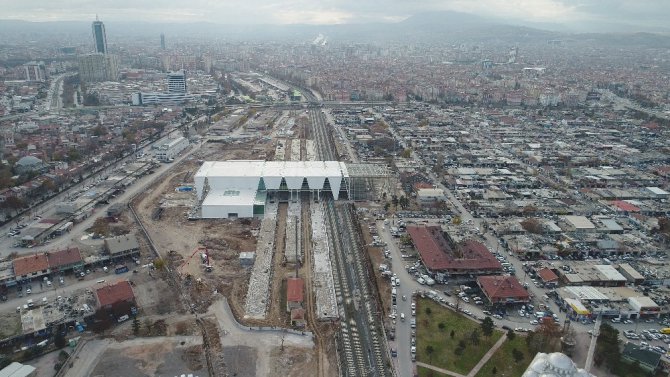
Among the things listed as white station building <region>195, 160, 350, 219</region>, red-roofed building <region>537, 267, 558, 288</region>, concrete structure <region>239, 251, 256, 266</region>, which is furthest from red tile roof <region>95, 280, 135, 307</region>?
red-roofed building <region>537, 267, 558, 288</region>

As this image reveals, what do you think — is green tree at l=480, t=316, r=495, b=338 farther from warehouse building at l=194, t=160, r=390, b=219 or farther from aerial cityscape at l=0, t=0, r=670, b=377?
warehouse building at l=194, t=160, r=390, b=219

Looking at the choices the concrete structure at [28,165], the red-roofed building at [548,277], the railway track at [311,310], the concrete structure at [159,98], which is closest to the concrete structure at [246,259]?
the railway track at [311,310]

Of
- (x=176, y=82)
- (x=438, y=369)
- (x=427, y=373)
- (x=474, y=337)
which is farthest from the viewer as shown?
(x=176, y=82)

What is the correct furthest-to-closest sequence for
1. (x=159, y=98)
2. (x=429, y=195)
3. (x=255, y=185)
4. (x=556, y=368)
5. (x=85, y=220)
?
(x=159, y=98) < (x=429, y=195) < (x=255, y=185) < (x=85, y=220) < (x=556, y=368)

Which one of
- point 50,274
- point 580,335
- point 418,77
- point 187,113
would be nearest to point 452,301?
point 580,335

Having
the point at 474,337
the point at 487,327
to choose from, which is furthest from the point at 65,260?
the point at 487,327

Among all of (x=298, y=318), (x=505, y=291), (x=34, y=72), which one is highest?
(x=34, y=72)

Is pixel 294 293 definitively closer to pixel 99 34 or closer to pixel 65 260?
pixel 65 260

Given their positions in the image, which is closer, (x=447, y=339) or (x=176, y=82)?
(x=447, y=339)
